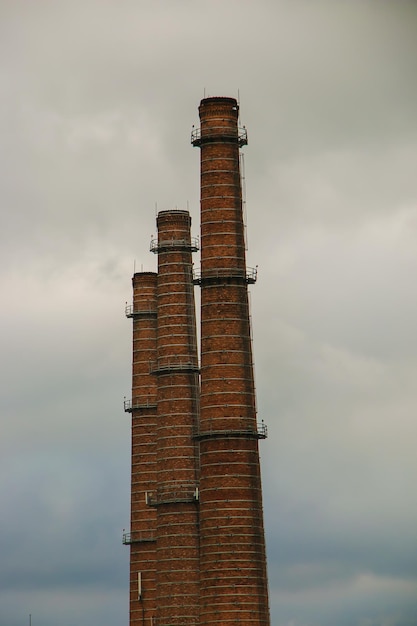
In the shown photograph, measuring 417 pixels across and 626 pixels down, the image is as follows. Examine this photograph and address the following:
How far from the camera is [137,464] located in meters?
126

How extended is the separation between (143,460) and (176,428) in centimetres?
1178

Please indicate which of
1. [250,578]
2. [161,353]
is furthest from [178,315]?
[250,578]

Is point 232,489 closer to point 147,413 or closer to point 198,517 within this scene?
point 198,517

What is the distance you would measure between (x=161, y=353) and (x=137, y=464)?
1279 centimetres

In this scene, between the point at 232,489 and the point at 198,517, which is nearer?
the point at 232,489

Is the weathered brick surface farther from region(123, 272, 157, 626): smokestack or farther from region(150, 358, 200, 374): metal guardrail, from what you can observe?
region(150, 358, 200, 374): metal guardrail

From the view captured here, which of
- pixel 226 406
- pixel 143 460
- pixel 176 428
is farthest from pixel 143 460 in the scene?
pixel 226 406

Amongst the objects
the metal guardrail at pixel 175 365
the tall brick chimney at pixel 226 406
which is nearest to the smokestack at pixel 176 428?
the metal guardrail at pixel 175 365

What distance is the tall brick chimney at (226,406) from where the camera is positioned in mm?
100250

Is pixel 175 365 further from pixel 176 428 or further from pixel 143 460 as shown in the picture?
pixel 143 460

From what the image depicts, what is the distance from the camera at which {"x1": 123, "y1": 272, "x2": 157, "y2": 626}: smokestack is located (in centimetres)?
12431

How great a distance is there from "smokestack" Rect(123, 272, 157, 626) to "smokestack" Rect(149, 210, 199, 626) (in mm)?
6827

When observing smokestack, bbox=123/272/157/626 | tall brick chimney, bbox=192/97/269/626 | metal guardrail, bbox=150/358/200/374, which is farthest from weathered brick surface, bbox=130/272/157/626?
tall brick chimney, bbox=192/97/269/626

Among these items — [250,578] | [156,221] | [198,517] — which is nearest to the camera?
[250,578]
